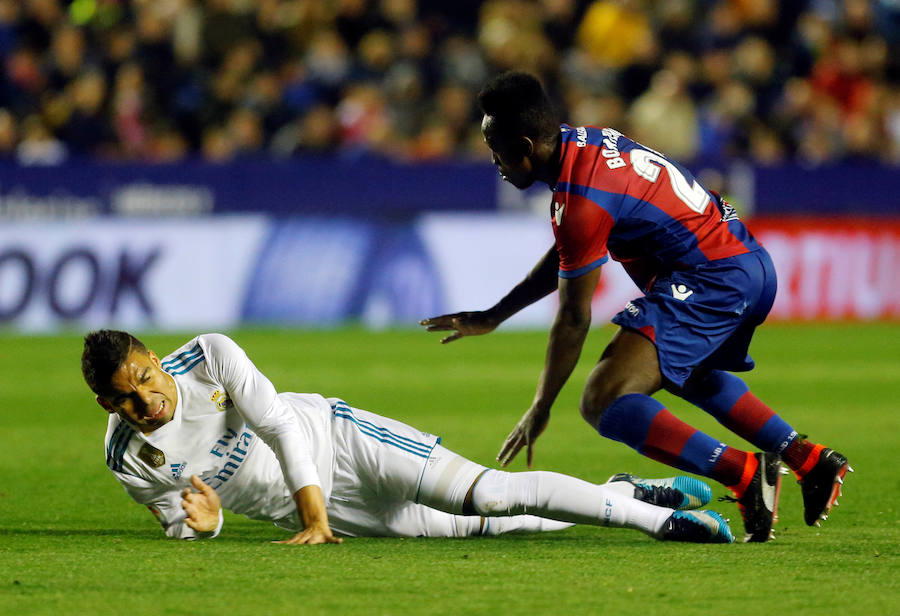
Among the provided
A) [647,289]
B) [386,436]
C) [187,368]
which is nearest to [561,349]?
[647,289]

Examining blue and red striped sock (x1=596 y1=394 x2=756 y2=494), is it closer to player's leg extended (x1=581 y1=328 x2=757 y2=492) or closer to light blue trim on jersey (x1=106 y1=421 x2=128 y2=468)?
player's leg extended (x1=581 y1=328 x2=757 y2=492)

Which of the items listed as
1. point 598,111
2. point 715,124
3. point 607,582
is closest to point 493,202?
point 598,111

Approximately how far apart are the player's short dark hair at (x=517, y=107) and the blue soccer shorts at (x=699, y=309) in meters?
0.75

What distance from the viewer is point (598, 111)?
16.0m

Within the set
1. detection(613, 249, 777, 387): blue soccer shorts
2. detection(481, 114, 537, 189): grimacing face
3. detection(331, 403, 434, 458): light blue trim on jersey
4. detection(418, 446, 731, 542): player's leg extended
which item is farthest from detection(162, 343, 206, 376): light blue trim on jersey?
detection(613, 249, 777, 387): blue soccer shorts

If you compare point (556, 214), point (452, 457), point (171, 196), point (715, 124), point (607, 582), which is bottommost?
point (607, 582)

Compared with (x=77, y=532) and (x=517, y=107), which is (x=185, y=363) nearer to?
(x=77, y=532)

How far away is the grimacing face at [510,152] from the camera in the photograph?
5211mm

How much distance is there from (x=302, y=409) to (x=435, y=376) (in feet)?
19.5

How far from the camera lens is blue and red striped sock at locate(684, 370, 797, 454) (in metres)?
5.66

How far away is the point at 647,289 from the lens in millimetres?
5535

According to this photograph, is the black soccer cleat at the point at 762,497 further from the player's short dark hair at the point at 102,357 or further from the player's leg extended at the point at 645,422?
the player's short dark hair at the point at 102,357

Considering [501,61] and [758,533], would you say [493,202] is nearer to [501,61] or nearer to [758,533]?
[501,61]

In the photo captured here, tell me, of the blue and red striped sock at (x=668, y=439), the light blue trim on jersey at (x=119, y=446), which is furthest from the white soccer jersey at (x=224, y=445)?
the blue and red striped sock at (x=668, y=439)
